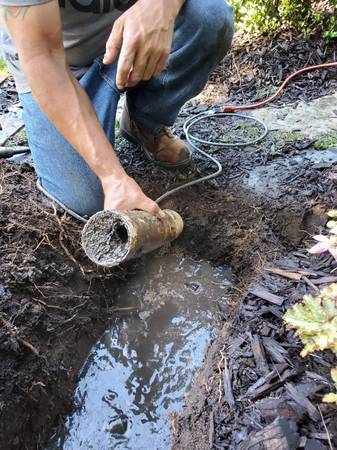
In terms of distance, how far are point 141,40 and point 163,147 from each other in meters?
1.06

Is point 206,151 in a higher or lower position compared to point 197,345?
higher

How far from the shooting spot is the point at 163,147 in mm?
2908

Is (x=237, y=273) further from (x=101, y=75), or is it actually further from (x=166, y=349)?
(x=101, y=75)

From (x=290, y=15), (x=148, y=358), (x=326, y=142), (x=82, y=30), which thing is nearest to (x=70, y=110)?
(x=82, y=30)

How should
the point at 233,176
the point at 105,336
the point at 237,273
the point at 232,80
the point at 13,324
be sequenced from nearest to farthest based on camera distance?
1. the point at 13,324
2. the point at 105,336
3. the point at 237,273
4. the point at 233,176
5. the point at 232,80

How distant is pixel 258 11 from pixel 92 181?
8.53ft

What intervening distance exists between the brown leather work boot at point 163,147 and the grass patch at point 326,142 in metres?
0.84

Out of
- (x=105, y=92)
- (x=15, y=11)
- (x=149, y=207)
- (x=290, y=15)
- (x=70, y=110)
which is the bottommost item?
(x=290, y=15)

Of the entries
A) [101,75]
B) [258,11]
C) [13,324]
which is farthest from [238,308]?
[258,11]

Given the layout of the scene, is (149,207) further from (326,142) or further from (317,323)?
(326,142)

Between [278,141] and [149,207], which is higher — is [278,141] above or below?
below

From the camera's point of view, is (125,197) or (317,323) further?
(125,197)

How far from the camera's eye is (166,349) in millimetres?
2340

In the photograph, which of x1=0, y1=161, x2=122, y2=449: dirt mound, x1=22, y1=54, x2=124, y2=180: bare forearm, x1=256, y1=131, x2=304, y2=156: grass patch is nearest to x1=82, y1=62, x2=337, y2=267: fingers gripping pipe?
x1=22, y1=54, x2=124, y2=180: bare forearm
